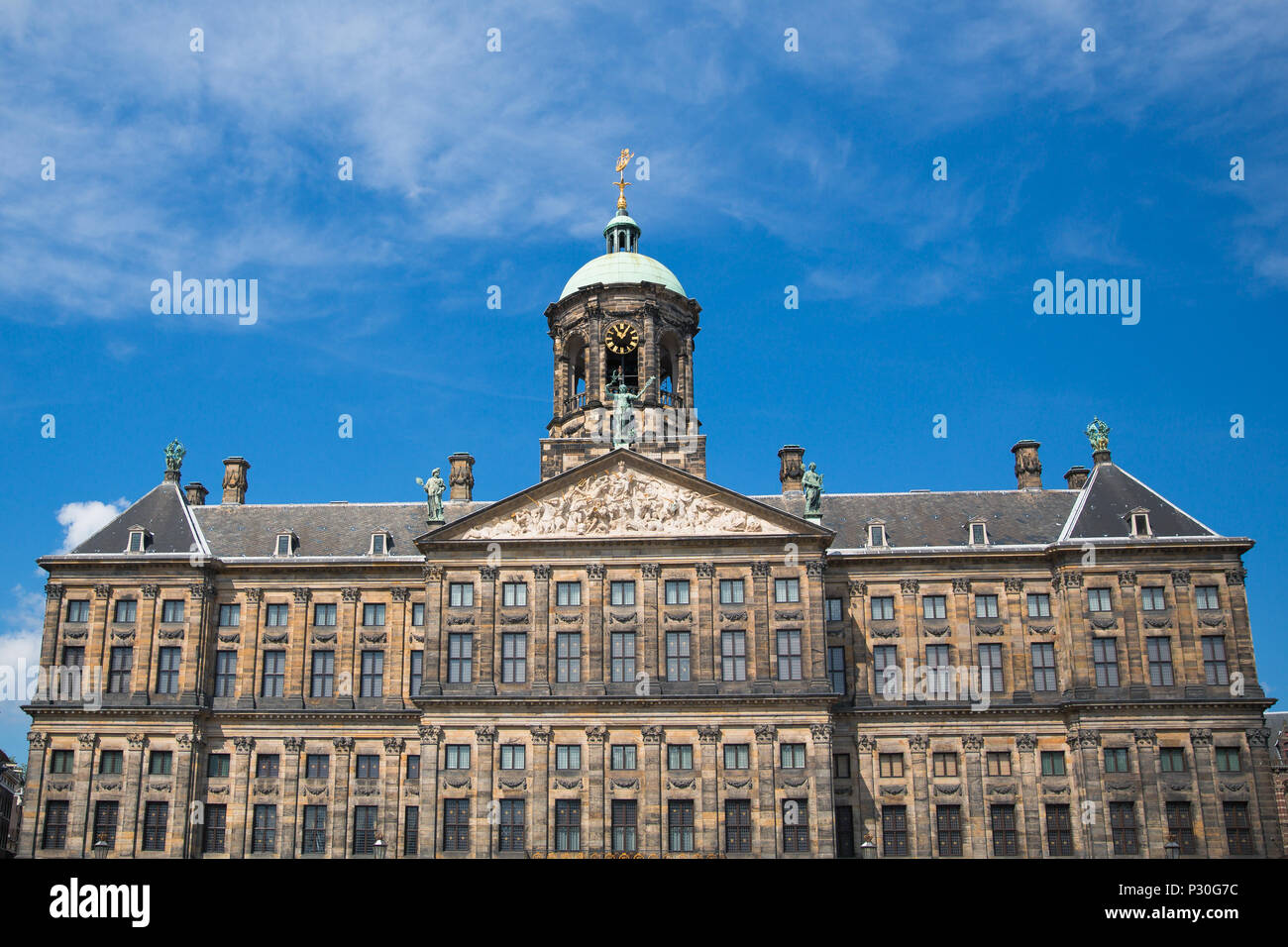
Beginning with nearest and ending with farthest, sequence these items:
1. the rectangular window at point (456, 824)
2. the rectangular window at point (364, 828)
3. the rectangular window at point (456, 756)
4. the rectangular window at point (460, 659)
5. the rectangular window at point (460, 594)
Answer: the rectangular window at point (456, 824), the rectangular window at point (456, 756), the rectangular window at point (460, 659), the rectangular window at point (460, 594), the rectangular window at point (364, 828)

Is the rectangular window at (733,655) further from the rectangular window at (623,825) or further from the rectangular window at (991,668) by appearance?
the rectangular window at (991,668)

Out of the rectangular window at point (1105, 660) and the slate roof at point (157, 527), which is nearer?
the rectangular window at point (1105, 660)

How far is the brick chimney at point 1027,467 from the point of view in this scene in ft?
192

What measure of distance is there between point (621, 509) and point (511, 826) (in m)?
13.5

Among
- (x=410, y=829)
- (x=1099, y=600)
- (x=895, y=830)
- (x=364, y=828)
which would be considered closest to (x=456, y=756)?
(x=410, y=829)

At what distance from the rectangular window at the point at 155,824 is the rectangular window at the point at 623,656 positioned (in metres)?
19.6

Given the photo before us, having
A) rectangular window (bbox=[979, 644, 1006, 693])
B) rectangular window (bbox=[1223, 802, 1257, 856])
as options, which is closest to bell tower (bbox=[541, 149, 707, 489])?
rectangular window (bbox=[979, 644, 1006, 693])

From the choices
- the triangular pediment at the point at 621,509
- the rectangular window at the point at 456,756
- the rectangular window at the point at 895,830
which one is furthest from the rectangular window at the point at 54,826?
the rectangular window at the point at 895,830

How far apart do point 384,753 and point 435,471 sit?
1236 cm

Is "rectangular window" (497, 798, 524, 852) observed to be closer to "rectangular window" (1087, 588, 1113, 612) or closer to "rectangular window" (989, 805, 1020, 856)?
"rectangular window" (989, 805, 1020, 856)

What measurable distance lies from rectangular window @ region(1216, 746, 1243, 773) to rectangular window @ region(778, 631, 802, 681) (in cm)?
1748

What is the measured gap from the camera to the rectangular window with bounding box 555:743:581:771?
160 ft

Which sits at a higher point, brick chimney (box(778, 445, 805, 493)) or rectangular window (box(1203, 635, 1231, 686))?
brick chimney (box(778, 445, 805, 493))
